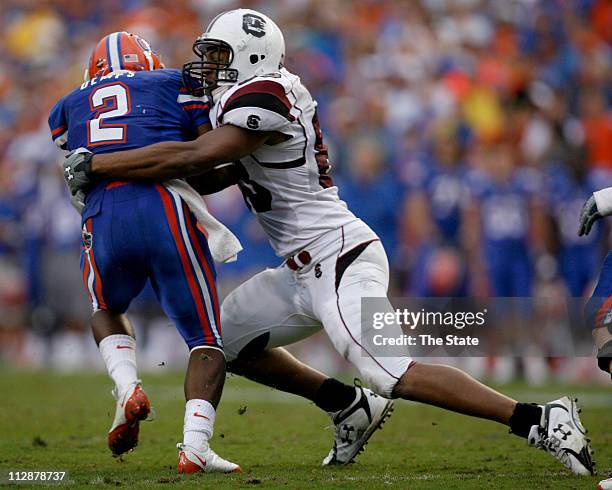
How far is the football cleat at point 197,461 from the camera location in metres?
4.16

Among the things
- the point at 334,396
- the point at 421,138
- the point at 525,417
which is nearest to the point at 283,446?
the point at 334,396

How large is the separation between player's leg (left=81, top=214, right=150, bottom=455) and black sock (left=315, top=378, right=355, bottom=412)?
0.84 metres

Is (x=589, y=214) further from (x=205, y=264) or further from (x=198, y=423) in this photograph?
(x=198, y=423)

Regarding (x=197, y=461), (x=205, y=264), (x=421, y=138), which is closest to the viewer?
(x=197, y=461)

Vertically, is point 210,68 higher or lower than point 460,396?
higher

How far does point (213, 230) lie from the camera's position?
4398 mm

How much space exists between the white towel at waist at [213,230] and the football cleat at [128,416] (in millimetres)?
616

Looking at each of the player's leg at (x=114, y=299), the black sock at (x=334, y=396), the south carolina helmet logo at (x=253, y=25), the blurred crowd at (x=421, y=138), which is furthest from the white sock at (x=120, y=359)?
the blurred crowd at (x=421, y=138)

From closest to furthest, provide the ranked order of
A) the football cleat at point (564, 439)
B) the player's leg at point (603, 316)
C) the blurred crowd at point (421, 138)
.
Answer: the player's leg at point (603, 316) < the football cleat at point (564, 439) < the blurred crowd at point (421, 138)

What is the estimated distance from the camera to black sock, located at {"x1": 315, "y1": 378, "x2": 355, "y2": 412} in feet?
15.3

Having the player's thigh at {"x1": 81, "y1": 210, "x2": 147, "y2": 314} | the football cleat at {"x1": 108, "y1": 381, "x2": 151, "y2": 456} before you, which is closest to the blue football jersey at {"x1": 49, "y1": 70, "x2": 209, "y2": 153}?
the player's thigh at {"x1": 81, "y1": 210, "x2": 147, "y2": 314}

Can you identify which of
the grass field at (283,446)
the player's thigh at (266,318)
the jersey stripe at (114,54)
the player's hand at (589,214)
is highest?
the jersey stripe at (114,54)

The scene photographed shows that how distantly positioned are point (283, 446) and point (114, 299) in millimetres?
1290

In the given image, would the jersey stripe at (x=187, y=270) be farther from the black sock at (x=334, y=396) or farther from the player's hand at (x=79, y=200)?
the black sock at (x=334, y=396)
